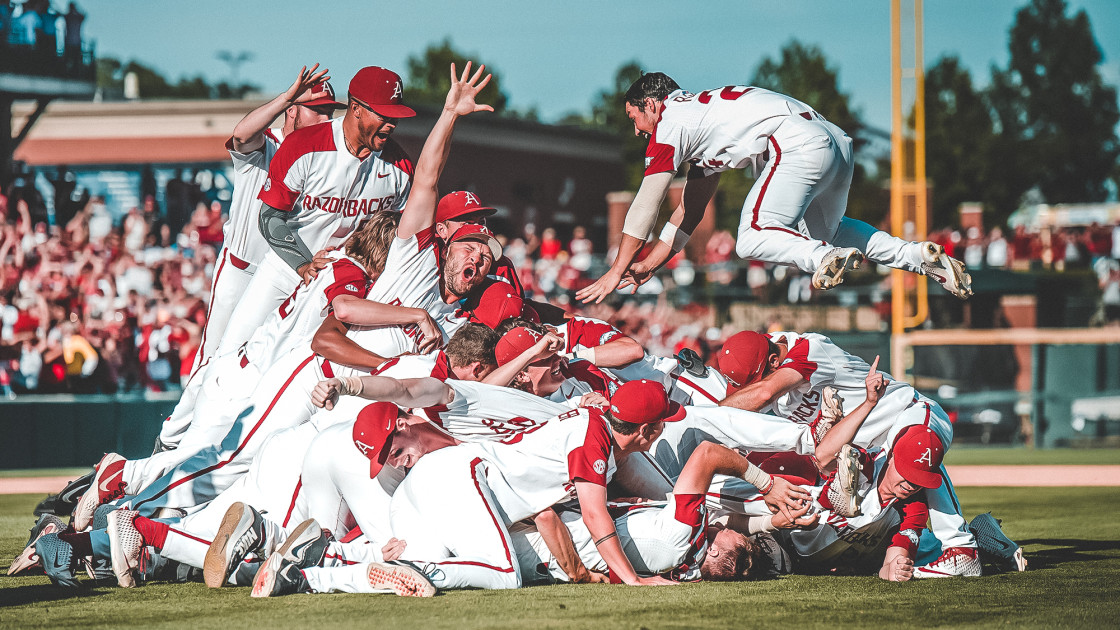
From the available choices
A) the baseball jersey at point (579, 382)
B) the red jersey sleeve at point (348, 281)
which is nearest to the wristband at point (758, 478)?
the baseball jersey at point (579, 382)

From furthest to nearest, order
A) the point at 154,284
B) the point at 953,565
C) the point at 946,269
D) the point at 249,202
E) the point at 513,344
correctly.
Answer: the point at 154,284 → the point at 249,202 → the point at 946,269 → the point at 513,344 → the point at 953,565

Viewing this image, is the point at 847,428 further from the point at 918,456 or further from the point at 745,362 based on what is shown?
the point at 745,362

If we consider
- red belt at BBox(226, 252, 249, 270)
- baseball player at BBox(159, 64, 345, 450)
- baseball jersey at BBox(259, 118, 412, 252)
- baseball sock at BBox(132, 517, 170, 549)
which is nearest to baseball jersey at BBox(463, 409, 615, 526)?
baseball sock at BBox(132, 517, 170, 549)

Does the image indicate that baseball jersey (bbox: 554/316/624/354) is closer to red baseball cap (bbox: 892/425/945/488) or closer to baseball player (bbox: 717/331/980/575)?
baseball player (bbox: 717/331/980/575)

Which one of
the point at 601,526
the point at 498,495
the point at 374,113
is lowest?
the point at 601,526

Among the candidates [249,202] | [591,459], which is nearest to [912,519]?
[591,459]

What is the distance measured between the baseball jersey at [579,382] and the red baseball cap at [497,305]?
409 millimetres

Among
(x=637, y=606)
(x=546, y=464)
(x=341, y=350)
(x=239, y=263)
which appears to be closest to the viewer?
(x=637, y=606)

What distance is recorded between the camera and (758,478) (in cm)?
548

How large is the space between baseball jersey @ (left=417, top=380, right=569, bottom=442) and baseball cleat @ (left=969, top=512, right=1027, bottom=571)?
2.38 meters

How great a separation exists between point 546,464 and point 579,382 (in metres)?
1.07

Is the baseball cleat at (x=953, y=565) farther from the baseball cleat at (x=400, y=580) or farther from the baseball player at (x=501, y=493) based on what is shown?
the baseball cleat at (x=400, y=580)

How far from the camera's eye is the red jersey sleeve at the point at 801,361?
619cm

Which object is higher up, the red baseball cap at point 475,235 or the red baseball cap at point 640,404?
the red baseball cap at point 475,235
